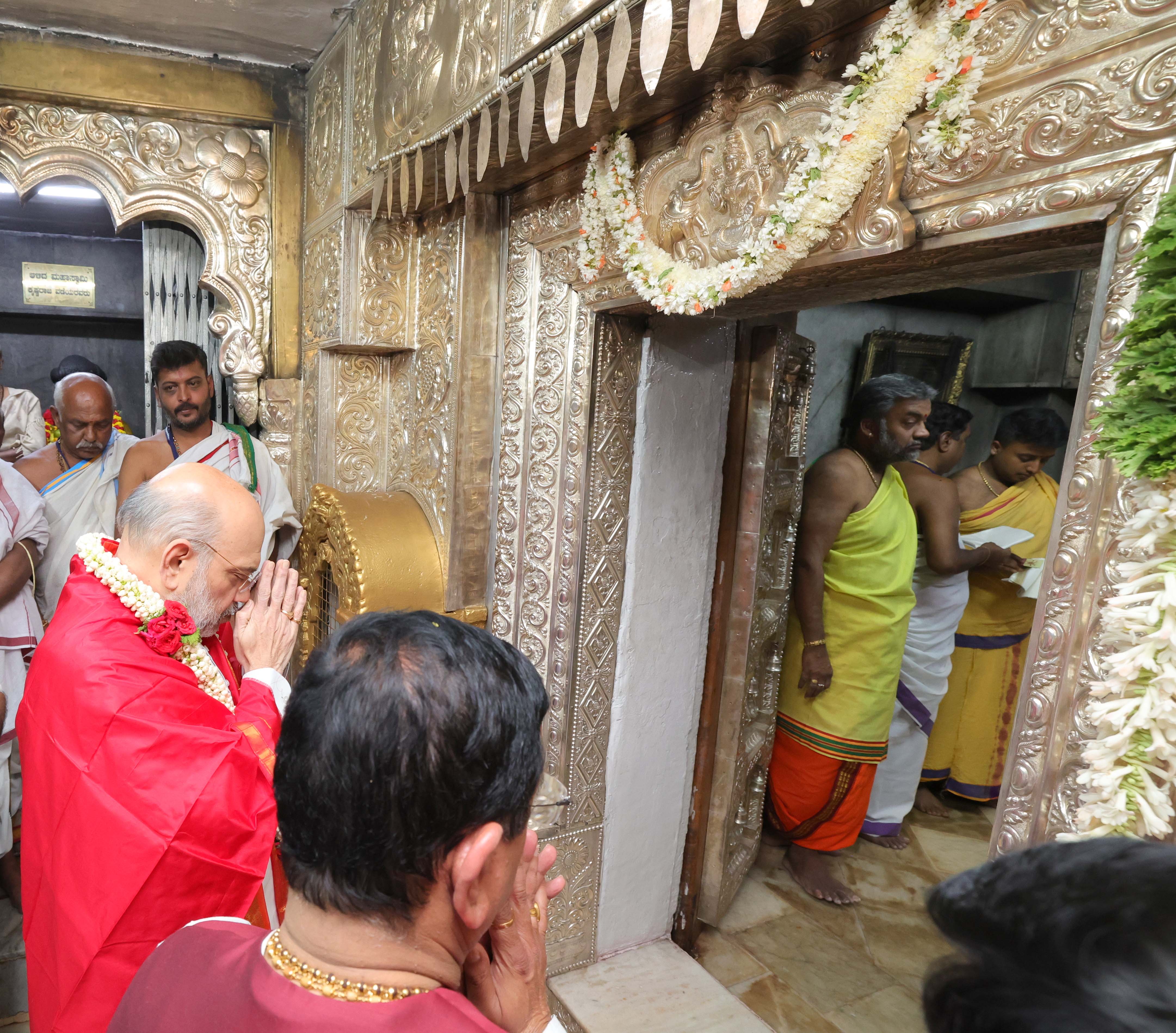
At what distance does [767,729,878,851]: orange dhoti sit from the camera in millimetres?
3299

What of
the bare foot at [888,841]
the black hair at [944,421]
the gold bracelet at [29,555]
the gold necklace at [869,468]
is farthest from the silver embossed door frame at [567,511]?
the black hair at [944,421]

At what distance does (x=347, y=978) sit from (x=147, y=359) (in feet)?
16.2

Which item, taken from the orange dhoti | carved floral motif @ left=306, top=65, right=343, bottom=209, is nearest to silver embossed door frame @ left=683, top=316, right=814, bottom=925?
the orange dhoti

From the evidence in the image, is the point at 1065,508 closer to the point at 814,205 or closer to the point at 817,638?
the point at 814,205

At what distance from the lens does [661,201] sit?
6.04ft

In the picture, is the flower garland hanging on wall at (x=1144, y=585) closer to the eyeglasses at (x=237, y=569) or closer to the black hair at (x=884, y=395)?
the eyeglasses at (x=237, y=569)

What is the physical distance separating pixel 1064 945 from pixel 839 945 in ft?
10.1

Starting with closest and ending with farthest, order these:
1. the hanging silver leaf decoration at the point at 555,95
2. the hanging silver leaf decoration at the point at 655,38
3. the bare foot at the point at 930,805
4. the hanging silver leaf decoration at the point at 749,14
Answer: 1. the hanging silver leaf decoration at the point at 749,14
2. the hanging silver leaf decoration at the point at 655,38
3. the hanging silver leaf decoration at the point at 555,95
4. the bare foot at the point at 930,805

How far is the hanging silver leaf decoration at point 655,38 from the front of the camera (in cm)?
130

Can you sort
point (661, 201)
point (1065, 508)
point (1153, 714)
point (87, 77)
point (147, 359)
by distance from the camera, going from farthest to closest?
point (147, 359), point (87, 77), point (661, 201), point (1065, 508), point (1153, 714)

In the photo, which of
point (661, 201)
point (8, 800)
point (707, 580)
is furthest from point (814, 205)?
point (8, 800)

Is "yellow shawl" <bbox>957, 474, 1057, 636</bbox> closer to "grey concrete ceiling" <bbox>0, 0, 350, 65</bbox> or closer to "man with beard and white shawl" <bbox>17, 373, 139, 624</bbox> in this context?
"grey concrete ceiling" <bbox>0, 0, 350, 65</bbox>

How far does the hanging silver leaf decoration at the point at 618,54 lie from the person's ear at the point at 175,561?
4.32 ft

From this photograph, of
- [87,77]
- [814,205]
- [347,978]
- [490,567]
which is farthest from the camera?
[87,77]
